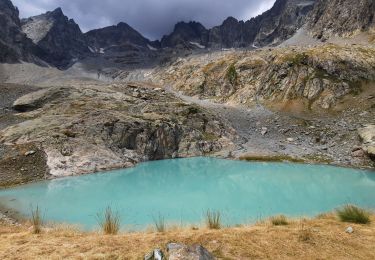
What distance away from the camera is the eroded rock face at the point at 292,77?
112562mm

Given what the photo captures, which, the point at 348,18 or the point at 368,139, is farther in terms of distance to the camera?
the point at 348,18

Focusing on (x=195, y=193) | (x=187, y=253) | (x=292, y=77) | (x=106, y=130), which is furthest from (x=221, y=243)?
(x=292, y=77)

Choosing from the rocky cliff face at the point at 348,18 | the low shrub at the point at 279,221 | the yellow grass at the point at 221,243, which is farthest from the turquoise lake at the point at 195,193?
the rocky cliff face at the point at 348,18

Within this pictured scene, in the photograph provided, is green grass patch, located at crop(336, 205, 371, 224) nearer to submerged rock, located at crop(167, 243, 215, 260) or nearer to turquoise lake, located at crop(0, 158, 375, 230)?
turquoise lake, located at crop(0, 158, 375, 230)

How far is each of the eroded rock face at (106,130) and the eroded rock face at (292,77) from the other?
38499mm

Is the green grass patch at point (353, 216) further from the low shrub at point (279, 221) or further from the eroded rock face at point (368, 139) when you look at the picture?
the eroded rock face at point (368, 139)

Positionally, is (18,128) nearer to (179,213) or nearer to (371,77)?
(179,213)

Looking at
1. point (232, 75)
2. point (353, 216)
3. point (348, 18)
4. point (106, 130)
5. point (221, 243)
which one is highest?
point (348, 18)

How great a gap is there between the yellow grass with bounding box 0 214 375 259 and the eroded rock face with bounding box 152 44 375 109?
98352mm

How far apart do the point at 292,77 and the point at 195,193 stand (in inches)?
3638

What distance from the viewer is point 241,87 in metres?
132

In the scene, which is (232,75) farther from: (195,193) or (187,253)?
(187,253)

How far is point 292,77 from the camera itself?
12188 cm

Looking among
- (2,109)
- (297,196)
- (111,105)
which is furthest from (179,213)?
(2,109)
